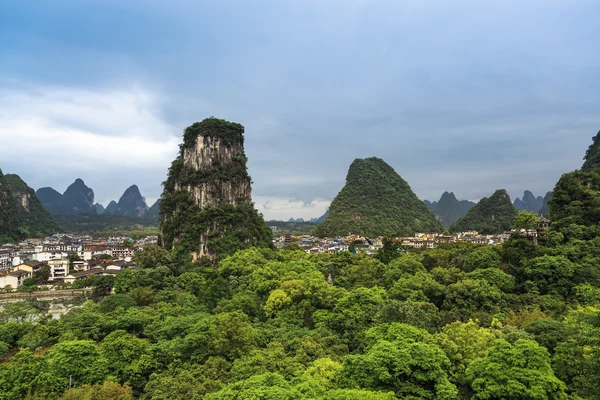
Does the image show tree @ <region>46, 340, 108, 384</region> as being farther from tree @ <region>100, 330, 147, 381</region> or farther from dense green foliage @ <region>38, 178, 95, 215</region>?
dense green foliage @ <region>38, 178, 95, 215</region>

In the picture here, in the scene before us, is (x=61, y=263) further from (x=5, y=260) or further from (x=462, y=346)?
(x=462, y=346)

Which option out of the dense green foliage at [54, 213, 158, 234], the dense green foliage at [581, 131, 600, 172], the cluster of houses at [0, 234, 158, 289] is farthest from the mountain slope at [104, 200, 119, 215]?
the dense green foliage at [581, 131, 600, 172]

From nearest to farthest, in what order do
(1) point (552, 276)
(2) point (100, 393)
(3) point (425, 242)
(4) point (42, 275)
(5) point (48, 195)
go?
(2) point (100, 393), (1) point (552, 276), (4) point (42, 275), (3) point (425, 242), (5) point (48, 195)

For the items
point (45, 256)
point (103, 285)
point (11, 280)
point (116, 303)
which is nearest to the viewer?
point (116, 303)

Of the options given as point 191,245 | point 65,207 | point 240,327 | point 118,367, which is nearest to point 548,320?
point 240,327

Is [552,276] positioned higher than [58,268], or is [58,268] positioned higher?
[552,276]

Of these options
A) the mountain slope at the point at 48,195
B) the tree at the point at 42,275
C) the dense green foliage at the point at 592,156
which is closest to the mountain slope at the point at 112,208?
the mountain slope at the point at 48,195

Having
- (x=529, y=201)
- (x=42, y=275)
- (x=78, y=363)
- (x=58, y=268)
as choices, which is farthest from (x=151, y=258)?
(x=529, y=201)
